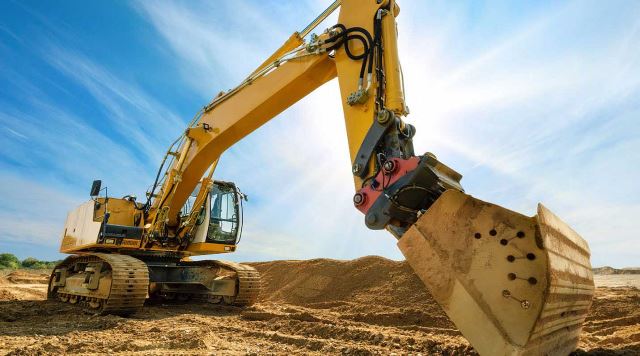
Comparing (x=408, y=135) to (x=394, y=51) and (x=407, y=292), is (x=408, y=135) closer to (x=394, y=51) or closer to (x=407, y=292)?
(x=394, y=51)

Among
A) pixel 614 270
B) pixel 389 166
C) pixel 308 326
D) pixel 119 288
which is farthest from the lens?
pixel 614 270

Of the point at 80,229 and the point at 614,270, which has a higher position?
the point at 614,270

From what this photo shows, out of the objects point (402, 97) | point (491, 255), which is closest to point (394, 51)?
point (402, 97)

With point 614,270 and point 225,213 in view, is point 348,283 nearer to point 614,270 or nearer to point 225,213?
point 225,213

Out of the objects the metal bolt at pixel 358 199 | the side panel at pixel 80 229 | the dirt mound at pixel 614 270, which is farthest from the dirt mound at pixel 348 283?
the dirt mound at pixel 614 270

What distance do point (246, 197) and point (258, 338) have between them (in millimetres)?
4529

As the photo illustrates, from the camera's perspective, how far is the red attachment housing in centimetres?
373

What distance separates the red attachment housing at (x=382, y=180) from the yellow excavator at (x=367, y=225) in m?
0.01

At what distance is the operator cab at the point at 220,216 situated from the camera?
8.91 metres

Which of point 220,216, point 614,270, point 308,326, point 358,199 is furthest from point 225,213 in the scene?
point 614,270

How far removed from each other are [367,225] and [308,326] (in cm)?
232

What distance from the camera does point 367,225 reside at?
389 cm

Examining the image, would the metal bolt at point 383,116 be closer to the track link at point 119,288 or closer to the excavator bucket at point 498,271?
the excavator bucket at point 498,271

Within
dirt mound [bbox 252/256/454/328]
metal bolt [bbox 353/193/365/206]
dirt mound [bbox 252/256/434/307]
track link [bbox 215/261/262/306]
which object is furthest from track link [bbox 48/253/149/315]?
metal bolt [bbox 353/193/365/206]
